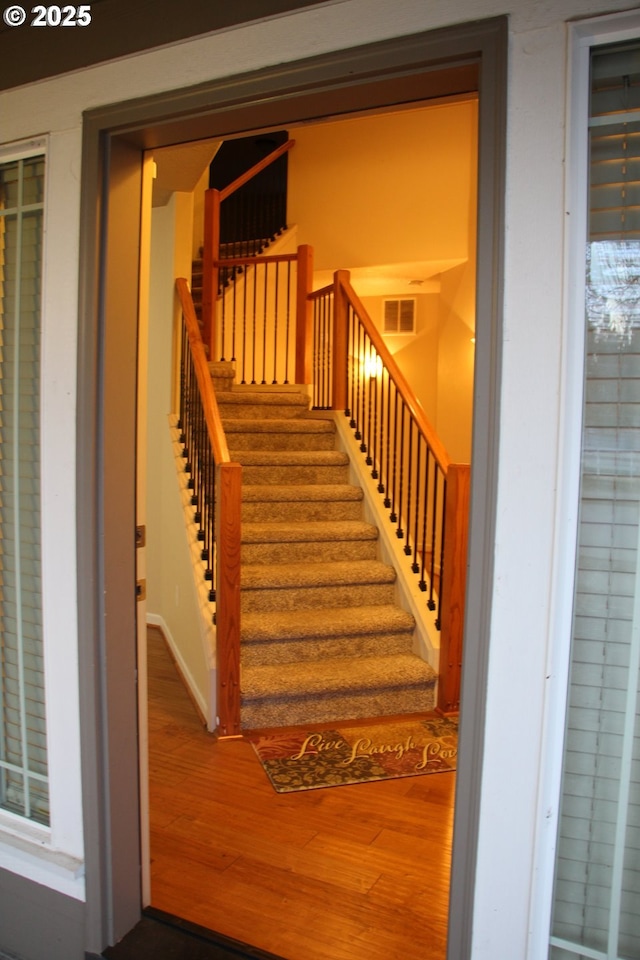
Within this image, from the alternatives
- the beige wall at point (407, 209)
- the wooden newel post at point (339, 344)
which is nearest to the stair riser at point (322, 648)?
the wooden newel post at point (339, 344)

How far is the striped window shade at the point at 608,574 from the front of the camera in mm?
1245

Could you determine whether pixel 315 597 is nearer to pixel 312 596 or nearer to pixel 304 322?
pixel 312 596

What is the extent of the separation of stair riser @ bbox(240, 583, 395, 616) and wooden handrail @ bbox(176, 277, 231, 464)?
847 mm

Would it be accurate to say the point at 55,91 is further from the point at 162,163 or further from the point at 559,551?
the point at 162,163

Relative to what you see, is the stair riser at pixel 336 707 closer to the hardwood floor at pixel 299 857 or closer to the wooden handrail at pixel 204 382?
the hardwood floor at pixel 299 857

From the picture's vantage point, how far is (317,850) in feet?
7.80

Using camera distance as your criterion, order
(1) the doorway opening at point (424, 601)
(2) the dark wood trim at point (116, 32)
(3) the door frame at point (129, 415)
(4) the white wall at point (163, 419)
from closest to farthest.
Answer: (3) the door frame at point (129, 415) < (2) the dark wood trim at point (116, 32) < (1) the doorway opening at point (424, 601) < (4) the white wall at point (163, 419)

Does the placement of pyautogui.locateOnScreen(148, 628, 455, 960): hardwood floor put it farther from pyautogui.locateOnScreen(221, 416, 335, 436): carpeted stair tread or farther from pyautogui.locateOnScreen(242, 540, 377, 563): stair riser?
pyautogui.locateOnScreen(221, 416, 335, 436): carpeted stair tread

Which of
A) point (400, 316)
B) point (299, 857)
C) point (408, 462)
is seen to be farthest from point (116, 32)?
point (400, 316)

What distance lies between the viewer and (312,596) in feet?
12.8

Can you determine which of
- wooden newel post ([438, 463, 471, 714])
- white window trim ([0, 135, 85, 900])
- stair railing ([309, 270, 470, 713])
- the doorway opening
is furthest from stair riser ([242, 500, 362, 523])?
white window trim ([0, 135, 85, 900])

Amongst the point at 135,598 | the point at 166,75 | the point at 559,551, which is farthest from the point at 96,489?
the point at 559,551

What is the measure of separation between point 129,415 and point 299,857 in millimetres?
1602

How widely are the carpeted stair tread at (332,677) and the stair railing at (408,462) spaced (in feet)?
0.59
